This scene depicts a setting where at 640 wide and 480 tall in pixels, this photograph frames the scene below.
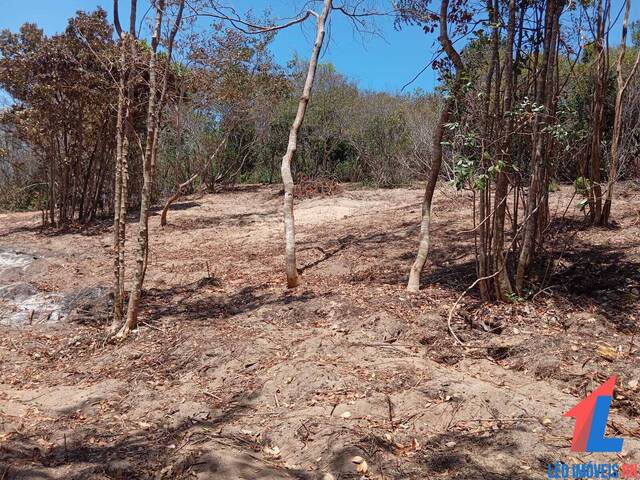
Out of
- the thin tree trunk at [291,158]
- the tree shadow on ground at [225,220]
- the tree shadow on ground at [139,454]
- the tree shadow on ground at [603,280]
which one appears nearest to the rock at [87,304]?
the thin tree trunk at [291,158]

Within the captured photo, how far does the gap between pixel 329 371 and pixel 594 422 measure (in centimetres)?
176

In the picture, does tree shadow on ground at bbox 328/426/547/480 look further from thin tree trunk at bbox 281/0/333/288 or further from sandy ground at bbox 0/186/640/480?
thin tree trunk at bbox 281/0/333/288

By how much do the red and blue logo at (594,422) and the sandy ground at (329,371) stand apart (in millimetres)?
57

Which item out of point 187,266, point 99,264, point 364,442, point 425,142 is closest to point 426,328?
point 364,442

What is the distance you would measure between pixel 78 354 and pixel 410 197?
888 cm

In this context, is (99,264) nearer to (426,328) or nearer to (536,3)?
(426,328)

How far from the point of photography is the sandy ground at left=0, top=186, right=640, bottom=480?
3064mm

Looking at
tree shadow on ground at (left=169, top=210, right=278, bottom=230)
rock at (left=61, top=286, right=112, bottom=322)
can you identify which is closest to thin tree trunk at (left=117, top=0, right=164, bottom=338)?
rock at (left=61, top=286, right=112, bottom=322)

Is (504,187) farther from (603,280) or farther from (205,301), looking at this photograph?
(205,301)

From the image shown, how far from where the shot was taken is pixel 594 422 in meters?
3.29

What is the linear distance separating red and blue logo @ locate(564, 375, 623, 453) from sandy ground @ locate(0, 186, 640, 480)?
6 cm

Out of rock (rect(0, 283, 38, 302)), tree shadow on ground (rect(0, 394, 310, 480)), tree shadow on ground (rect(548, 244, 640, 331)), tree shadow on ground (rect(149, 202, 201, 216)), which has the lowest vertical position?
tree shadow on ground (rect(0, 394, 310, 480))

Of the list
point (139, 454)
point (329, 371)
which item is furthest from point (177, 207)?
point (139, 454)

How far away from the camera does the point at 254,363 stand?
4.54m
